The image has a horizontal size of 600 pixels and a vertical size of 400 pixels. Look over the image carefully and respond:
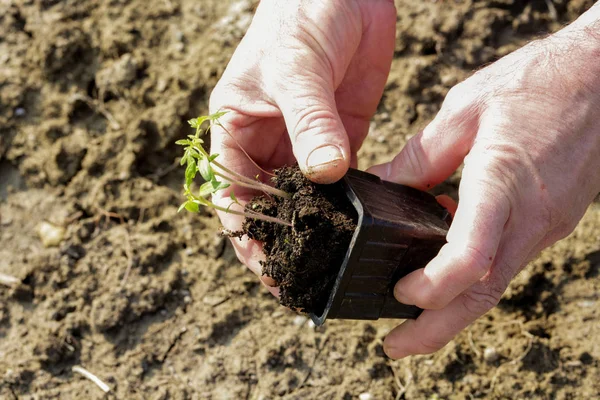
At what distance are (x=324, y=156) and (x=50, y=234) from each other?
75.1 inches

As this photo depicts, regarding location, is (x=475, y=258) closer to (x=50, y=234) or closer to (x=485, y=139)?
(x=485, y=139)

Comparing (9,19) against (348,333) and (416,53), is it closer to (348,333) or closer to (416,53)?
(416,53)

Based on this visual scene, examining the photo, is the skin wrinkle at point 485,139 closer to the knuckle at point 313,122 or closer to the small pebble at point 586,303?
the knuckle at point 313,122

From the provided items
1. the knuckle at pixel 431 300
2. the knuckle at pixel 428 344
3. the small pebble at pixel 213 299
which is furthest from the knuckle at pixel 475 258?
the small pebble at pixel 213 299

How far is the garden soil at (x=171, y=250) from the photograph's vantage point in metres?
2.65

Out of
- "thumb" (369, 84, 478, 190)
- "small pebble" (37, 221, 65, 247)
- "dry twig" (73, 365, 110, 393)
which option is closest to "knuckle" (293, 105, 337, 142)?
"thumb" (369, 84, 478, 190)

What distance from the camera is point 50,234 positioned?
310cm

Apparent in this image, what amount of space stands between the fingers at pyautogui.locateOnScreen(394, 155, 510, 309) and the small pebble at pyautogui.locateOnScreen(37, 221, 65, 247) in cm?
202

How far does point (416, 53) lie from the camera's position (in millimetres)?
3568

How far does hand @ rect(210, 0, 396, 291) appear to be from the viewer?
192 cm

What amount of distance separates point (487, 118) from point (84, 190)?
7.32 feet

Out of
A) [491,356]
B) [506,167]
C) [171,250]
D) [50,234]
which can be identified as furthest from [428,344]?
[50,234]

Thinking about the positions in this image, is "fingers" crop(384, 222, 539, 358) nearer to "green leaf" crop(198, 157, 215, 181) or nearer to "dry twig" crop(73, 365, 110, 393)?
"green leaf" crop(198, 157, 215, 181)

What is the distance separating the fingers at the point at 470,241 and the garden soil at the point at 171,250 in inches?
34.4
